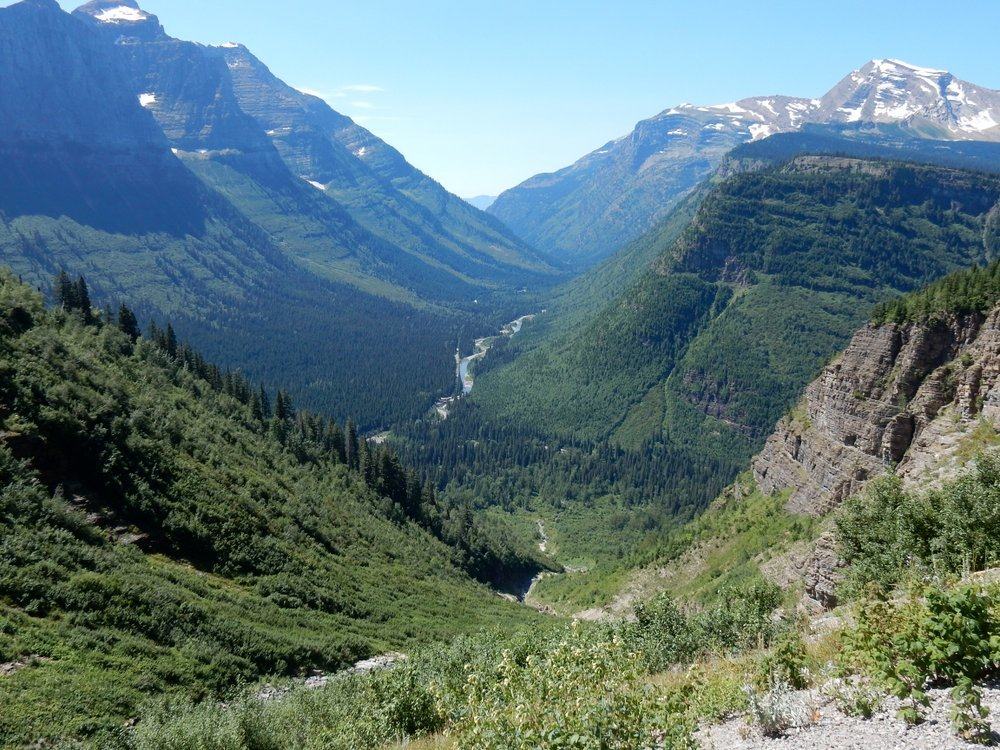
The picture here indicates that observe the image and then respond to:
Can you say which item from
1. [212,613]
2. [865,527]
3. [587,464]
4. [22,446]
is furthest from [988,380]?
[587,464]

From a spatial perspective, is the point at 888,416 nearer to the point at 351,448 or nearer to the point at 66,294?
the point at 351,448

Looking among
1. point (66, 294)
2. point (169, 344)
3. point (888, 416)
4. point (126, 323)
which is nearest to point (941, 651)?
point (888, 416)

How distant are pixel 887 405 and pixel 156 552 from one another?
58.8m

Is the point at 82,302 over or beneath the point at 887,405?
beneath

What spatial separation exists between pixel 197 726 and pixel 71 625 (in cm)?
1219

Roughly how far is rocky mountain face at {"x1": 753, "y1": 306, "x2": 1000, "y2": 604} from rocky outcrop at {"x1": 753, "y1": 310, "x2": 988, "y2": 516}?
0.29 feet

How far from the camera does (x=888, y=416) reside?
51281mm

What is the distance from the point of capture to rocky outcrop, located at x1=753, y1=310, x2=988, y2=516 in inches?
1724

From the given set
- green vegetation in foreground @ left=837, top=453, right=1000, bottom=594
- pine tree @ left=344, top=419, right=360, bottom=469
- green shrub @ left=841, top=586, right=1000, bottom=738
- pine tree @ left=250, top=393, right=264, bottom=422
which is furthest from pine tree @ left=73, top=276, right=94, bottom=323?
green shrub @ left=841, top=586, right=1000, bottom=738

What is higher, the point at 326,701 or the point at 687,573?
the point at 326,701

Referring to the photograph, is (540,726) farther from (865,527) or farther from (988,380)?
(988,380)

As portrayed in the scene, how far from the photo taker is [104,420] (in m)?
46.5

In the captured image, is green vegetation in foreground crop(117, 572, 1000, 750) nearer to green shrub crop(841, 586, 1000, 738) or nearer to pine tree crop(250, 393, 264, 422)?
green shrub crop(841, 586, 1000, 738)

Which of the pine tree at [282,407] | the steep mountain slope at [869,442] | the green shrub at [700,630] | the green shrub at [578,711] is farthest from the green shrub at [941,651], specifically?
the pine tree at [282,407]
